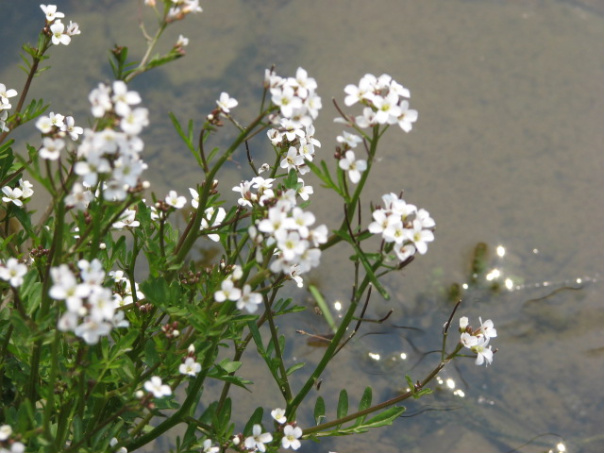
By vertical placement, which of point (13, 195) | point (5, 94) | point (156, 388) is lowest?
point (156, 388)

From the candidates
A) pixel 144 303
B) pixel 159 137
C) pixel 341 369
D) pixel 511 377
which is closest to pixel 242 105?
pixel 159 137

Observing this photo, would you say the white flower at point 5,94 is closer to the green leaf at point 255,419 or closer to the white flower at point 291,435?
the green leaf at point 255,419

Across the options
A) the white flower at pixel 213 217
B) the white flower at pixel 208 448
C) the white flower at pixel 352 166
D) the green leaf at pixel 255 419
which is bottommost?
the white flower at pixel 208 448

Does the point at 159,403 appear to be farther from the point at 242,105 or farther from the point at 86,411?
the point at 242,105

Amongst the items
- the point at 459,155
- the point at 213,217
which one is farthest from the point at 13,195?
the point at 459,155

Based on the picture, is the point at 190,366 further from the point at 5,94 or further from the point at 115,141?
the point at 5,94

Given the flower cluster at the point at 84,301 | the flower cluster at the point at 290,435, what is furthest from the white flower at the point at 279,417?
the flower cluster at the point at 84,301
